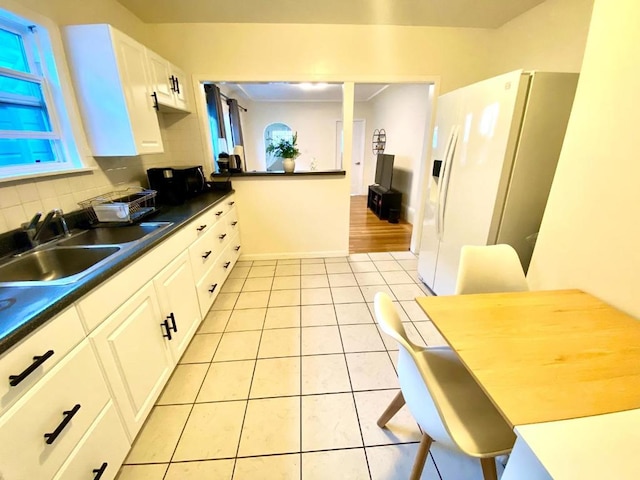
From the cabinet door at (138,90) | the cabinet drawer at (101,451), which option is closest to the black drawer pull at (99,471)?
the cabinet drawer at (101,451)

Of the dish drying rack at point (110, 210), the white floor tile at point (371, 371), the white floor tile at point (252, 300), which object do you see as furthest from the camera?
the white floor tile at point (252, 300)

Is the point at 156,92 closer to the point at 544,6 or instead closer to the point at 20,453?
the point at 20,453

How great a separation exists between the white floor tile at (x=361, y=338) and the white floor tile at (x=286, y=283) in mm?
797

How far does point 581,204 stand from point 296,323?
1.88 m

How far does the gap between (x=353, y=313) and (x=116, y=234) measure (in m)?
1.81

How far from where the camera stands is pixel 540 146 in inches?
66.2

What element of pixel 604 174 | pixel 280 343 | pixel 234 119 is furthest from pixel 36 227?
pixel 234 119

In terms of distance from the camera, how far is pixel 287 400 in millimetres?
1529

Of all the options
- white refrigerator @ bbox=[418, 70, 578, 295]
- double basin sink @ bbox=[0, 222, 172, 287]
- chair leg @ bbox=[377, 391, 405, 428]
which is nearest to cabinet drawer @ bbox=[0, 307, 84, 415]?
double basin sink @ bbox=[0, 222, 172, 287]

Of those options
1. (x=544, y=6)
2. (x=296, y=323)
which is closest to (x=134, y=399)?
(x=296, y=323)

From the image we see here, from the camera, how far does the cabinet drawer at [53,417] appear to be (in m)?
0.73

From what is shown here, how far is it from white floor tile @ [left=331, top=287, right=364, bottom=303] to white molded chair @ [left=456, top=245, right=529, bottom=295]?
1257 millimetres

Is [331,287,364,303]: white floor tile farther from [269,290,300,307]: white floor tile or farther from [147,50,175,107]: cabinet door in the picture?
[147,50,175,107]: cabinet door

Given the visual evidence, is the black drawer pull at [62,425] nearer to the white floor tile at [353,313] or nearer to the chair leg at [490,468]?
the chair leg at [490,468]
